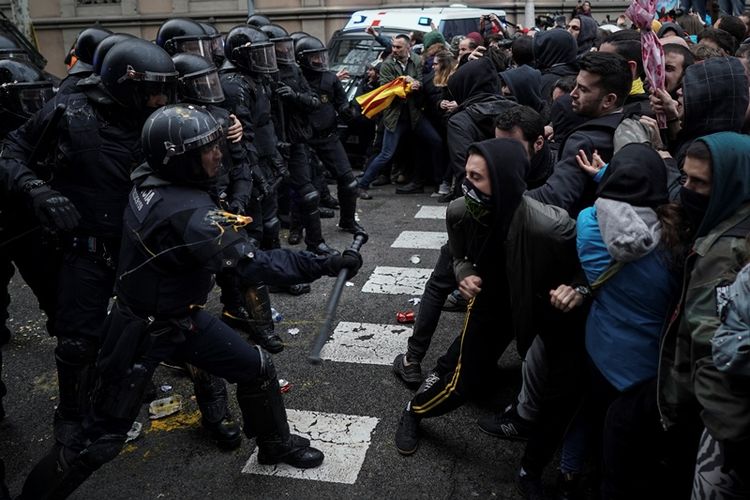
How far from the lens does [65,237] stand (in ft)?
13.3

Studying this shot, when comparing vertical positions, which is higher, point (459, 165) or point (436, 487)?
Result: point (459, 165)

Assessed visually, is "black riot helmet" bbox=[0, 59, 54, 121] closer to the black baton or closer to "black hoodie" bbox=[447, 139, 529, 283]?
the black baton

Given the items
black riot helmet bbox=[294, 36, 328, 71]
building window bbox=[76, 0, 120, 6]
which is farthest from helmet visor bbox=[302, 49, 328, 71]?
building window bbox=[76, 0, 120, 6]

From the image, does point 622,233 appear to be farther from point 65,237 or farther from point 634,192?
point 65,237

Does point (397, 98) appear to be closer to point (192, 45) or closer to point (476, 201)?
point (192, 45)

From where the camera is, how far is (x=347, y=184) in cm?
757

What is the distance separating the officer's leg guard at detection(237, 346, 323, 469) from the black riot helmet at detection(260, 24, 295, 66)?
398 cm

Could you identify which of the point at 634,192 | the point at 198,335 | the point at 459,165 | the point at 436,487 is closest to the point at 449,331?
the point at 459,165

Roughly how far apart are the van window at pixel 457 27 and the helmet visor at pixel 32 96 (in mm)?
8393

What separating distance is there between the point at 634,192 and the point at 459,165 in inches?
82.2

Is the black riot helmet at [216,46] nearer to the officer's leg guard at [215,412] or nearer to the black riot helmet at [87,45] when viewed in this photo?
the black riot helmet at [87,45]

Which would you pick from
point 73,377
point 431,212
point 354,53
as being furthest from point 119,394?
point 354,53

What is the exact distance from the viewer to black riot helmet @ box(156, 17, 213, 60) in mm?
5883

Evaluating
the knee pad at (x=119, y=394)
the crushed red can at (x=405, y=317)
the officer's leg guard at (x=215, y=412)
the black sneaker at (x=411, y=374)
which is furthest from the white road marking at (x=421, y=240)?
the knee pad at (x=119, y=394)
